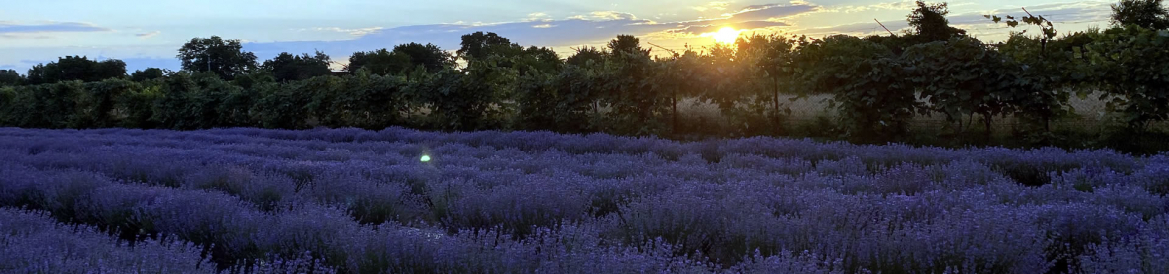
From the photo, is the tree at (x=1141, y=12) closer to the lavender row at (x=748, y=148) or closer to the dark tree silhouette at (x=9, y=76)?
the lavender row at (x=748, y=148)

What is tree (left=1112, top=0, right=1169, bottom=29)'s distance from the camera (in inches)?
1329

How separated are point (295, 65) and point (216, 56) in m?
25.0

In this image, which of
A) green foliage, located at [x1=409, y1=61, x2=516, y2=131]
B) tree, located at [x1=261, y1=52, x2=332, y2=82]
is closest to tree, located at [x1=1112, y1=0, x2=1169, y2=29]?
green foliage, located at [x1=409, y1=61, x2=516, y2=131]

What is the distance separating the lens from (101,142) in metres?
9.15

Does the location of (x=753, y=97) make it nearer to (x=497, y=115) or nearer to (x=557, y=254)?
(x=497, y=115)

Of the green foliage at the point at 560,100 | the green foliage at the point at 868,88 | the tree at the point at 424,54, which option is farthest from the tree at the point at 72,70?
the green foliage at the point at 868,88

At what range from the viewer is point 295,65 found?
7000 cm

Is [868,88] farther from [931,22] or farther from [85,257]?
[931,22]

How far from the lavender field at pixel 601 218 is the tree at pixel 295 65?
213 feet

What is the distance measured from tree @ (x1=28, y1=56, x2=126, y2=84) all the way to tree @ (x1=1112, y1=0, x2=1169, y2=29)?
85.4 meters

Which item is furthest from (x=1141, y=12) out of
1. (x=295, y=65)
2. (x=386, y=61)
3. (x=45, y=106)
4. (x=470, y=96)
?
(x=295, y=65)

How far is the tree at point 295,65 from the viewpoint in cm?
6750

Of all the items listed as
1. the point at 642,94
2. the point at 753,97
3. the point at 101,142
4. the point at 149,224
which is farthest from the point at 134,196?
the point at 753,97

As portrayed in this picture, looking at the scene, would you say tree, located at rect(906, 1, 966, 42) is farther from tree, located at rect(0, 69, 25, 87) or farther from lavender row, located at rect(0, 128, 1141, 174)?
tree, located at rect(0, 69, 25, 87)
